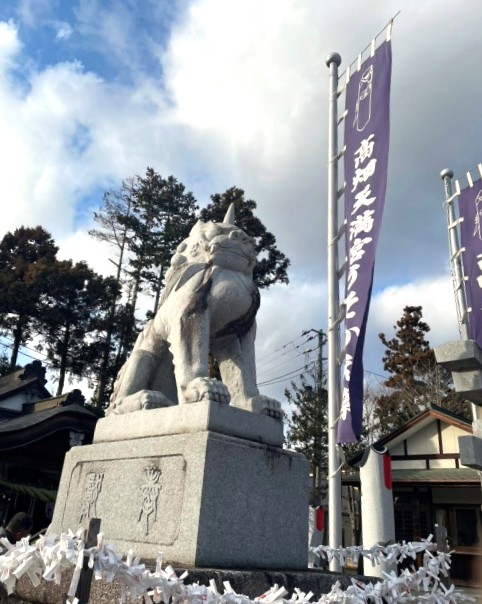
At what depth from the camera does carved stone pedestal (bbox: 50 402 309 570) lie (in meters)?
2.67

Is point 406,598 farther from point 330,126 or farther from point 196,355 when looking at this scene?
point 330,126

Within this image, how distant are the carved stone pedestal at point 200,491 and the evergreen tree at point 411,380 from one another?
20587 mm

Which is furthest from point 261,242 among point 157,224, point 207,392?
point 207,392

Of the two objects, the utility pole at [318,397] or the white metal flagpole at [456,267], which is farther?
the utility pole at [318,397]

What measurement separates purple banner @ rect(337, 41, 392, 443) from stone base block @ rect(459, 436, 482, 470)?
1337 mm

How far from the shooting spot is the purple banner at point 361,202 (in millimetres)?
7227

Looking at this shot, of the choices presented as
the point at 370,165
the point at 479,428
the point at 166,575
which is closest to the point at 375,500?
the point at 479,428

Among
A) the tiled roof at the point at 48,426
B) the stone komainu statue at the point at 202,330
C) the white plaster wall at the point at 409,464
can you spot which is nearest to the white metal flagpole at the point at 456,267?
the stone komainu statue at the point at 202,330

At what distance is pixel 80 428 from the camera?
526 inches

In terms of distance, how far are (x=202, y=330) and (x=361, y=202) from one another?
16.5 feet

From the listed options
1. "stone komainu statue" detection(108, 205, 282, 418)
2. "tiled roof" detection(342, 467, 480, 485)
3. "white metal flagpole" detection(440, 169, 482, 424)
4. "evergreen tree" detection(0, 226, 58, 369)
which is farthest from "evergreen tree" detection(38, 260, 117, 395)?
"stone komainu statue" detection(108, 205, 282, 418)

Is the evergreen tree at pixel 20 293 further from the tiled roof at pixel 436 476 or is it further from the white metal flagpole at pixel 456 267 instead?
the white metal flagpole at pixel 456 267

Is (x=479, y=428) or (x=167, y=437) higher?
(x=479, y=428)

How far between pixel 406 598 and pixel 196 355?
1.83 m
